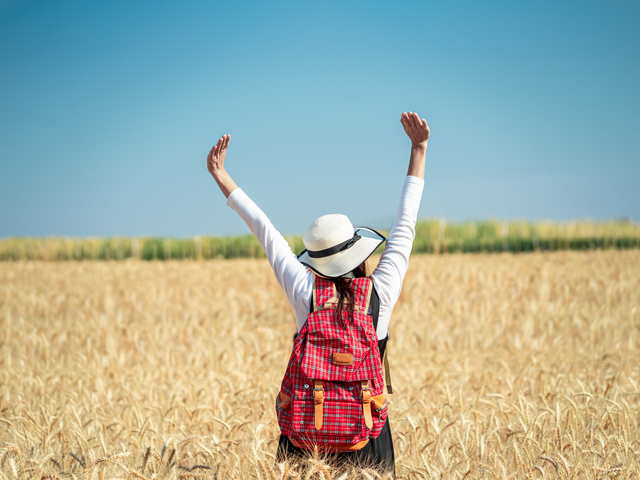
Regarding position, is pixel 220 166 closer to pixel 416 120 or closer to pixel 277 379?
pixel 416 120

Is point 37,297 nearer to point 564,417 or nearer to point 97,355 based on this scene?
point 97,355

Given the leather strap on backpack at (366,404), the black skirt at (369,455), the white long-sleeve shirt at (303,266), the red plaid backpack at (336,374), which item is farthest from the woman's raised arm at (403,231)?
the black skirt at (369,455)

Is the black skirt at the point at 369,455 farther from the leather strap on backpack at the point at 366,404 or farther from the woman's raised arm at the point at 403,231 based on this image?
the woman's raised arm at the point at 403,231

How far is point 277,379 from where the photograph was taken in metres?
4.16

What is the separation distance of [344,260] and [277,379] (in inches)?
104

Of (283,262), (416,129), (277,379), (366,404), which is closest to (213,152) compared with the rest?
(283,262)

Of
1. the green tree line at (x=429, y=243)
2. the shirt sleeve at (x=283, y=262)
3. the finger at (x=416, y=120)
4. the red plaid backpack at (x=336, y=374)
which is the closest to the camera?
the red plaid backpack at (x=336, y=374)

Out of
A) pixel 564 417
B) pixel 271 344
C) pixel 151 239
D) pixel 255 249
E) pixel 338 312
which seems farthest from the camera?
pixel 151 239

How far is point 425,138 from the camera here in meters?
2.14

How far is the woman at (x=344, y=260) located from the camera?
183cm

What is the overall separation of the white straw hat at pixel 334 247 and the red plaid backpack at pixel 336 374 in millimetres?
66

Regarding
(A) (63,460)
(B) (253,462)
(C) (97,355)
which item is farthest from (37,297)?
(B) (253,462)

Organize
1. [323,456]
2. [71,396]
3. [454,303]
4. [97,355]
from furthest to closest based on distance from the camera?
1. [454,303]
2. [97,355]
3. [71,396]
4. [323,456]

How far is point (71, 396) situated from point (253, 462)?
88.0 inches
